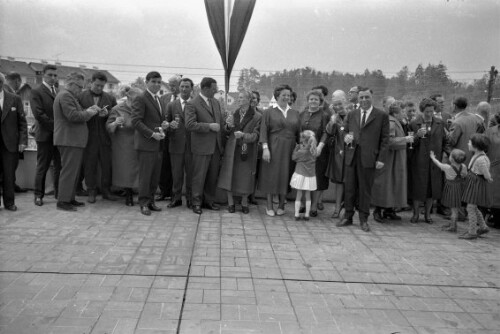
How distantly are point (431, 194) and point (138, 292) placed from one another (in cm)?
500

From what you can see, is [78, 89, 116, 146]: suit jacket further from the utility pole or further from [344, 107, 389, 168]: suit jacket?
the utility pole

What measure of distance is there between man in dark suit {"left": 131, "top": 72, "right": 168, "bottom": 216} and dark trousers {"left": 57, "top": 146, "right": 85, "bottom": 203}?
958 millimetres

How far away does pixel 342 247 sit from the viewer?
17.2 ft

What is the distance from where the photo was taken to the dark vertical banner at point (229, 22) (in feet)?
22.9

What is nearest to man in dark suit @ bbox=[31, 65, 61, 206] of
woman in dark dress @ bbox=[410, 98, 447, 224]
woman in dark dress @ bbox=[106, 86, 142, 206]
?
woman in dark dress @ bbox=[106, 86, 142, 206]

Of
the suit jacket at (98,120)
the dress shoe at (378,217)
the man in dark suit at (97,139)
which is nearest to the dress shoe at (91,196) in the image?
the man in dark suit at (97,139)

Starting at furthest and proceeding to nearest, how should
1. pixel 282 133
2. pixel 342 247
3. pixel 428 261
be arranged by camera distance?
pixel 282 133, pixel 342 247, pixel 428 261

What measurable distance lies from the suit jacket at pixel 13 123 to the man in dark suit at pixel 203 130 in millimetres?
2490

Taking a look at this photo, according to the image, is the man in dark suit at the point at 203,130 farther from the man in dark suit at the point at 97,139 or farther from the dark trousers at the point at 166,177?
the man in dark suit at the point at 97,139

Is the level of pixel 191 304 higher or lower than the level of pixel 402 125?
lower

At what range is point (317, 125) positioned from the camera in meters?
6.79

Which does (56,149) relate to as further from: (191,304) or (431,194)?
(431,194)

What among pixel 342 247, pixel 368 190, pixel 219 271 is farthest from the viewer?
pixel 368 190

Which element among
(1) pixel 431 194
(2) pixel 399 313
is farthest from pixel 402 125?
(2) pixel 399 313
